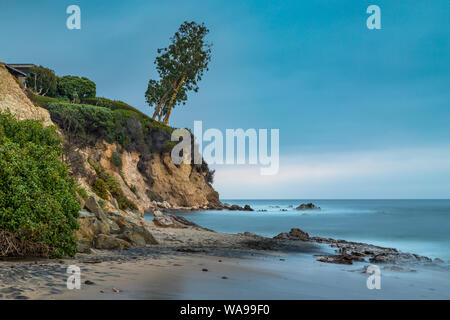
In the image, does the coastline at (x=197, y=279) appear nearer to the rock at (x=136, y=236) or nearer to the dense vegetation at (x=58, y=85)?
the rock at (x=136, y=236)

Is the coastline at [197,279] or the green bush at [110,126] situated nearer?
the coastline at [197,279]

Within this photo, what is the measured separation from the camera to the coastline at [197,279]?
544cm

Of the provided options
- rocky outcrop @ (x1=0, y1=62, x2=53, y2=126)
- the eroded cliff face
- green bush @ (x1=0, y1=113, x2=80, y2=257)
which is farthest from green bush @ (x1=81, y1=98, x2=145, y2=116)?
green bush @ (x1=0, y1=113, x2=80, y2=257)

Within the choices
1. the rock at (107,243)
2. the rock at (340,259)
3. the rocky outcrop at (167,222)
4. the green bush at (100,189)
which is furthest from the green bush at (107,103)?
the rock at (340,259)

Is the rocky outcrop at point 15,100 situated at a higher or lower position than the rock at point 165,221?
higher

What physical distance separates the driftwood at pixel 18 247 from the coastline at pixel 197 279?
0.45m

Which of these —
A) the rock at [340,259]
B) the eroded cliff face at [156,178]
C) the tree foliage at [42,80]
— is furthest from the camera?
the tree foliage at [42,80]

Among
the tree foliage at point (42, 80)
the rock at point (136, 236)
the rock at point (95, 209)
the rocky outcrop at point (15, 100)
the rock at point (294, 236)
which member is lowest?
the rock at point (294, 236)

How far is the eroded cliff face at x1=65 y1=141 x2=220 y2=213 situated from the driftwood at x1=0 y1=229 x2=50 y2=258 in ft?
101

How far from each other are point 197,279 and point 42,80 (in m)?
59.6

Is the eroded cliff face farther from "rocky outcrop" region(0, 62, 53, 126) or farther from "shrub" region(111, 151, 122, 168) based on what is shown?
"rocky outcrop" region(0, 62, 53, 126)
